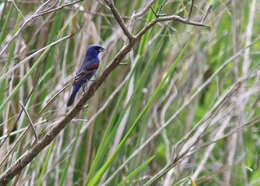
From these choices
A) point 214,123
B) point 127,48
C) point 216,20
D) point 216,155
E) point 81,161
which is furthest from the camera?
point 216,155

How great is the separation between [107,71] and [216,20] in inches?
46.2

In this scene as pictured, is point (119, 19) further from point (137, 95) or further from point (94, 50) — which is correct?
point (94, 50)

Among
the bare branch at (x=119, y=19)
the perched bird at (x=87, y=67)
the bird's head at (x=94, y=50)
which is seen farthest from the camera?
the bird's head at (x=94, y=50)

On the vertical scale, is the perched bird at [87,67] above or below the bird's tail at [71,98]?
above

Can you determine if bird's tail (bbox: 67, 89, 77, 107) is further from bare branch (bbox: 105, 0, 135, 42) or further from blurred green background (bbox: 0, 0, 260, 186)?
bare branch (bbox: 105, 0, 135, 42)

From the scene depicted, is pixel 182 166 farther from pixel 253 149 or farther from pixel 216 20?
pixel 216 20

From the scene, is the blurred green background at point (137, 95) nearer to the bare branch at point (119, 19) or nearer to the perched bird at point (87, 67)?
the perched bird at point (87, 67)

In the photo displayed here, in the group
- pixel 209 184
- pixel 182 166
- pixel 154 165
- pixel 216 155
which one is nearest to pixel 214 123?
pixel 182 166

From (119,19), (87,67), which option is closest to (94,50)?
(87,67)

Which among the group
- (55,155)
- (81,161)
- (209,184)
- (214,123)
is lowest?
(209,184)

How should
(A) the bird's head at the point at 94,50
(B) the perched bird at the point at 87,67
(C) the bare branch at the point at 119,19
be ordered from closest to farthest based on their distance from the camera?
(C) the bare branch at the point at 119,19
(B) the perched bird at the point at 87,67
(A) the bird's head at the point at 94,50

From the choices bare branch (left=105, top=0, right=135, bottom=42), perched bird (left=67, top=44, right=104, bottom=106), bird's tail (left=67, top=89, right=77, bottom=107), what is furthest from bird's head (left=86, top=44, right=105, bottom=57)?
bare branch (left=105, top=0, right=135, bottom=42)

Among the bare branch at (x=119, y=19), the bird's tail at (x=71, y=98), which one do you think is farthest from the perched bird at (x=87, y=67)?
the bare branch at (x=119, y=19)

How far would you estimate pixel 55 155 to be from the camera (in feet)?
4.54
